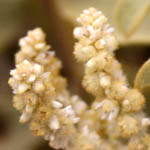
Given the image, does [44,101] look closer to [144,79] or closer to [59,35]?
[144,79]

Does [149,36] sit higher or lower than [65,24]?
lower

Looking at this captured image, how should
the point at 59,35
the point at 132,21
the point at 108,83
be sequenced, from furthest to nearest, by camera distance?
1. the point at 59,35
2. the point at 132,21
3. the point at 108,83

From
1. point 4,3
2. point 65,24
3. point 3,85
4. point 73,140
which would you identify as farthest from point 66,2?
point 73,140

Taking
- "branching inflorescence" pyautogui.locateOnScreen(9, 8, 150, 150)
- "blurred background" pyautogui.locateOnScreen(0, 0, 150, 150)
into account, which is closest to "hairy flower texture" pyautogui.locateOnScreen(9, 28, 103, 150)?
"branching inflorescence" pyautogui.locateOnScreen(9, 8, 150, 150)

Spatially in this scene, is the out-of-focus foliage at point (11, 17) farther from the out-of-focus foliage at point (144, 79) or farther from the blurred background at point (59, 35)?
the out-of-focus foliage at point (144, 79)

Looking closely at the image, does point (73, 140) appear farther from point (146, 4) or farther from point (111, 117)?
point (146, 4)

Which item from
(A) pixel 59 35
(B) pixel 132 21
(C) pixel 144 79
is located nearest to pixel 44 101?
(C) pixel 144 79
